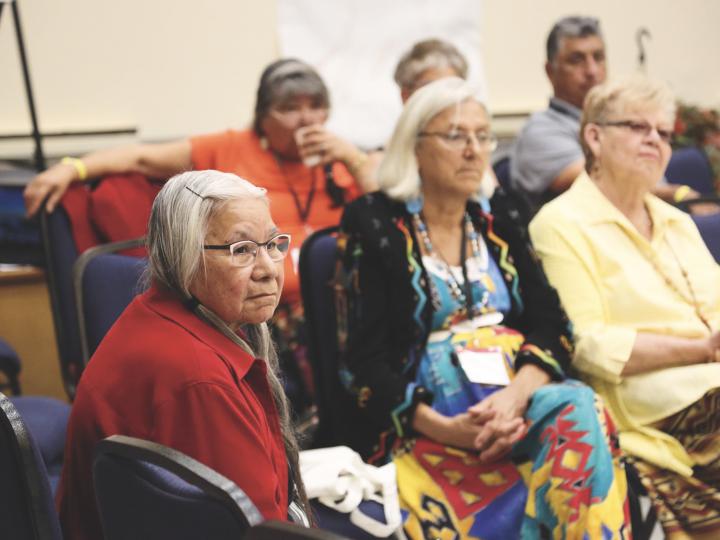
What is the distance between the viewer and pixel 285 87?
289 cm

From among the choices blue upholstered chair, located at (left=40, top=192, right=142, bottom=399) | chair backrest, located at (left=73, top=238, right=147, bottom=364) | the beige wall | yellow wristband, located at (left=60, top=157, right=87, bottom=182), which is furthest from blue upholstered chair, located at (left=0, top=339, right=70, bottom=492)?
the beige wall

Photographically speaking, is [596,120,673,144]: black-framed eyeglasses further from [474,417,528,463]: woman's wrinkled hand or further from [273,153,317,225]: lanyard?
[273,153,317,225]: lanyard

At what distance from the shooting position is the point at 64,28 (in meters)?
3.58

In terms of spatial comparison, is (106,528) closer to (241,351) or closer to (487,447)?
(241,351)

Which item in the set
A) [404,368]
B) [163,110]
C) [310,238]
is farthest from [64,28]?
[404,368]

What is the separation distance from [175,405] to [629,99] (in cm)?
163

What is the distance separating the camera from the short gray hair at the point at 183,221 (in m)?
1.22

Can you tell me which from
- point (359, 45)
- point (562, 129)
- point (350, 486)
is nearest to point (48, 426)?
point (350, 486)

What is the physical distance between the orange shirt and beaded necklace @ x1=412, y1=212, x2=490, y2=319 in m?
0.72

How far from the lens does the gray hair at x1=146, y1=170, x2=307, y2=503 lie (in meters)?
1.22

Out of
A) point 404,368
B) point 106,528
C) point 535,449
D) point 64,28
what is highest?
point 64,28

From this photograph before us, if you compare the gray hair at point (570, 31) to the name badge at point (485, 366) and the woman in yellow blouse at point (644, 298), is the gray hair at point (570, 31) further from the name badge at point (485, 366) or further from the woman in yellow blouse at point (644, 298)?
the name badge at point (485, 366)

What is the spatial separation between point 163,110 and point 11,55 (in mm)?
637

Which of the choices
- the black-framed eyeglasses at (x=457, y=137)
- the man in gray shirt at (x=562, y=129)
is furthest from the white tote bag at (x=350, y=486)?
the man in gray shirt at (x=562, y=129)
